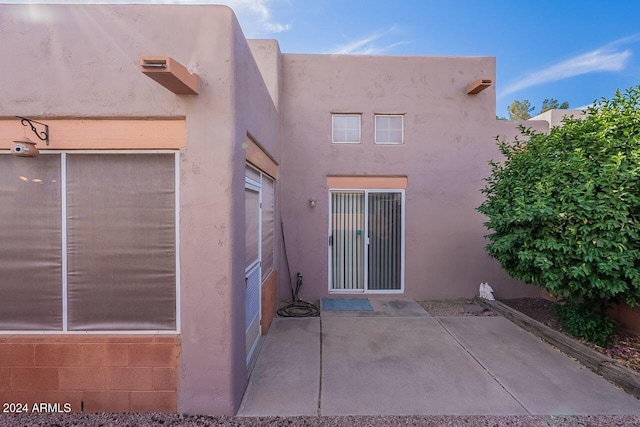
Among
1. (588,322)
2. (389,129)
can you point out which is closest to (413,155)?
(389,129)

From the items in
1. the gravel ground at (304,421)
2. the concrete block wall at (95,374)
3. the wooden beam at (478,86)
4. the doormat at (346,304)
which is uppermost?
the wooden beam at (478,86)

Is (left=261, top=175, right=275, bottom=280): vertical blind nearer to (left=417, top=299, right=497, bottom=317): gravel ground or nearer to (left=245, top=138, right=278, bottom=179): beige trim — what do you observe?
(left=245, top=138, right=278, bottom=179): beige trim

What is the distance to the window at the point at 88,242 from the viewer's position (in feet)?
9.07

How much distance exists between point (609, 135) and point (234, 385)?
5195mm

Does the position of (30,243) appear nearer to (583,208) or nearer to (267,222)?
(267,222)

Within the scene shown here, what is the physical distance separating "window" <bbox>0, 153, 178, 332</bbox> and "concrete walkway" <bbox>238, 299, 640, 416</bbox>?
62.0 inches

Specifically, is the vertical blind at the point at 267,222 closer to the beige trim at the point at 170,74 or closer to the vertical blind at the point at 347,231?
the vertical blind at the point at 347,231

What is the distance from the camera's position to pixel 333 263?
20.3 feet

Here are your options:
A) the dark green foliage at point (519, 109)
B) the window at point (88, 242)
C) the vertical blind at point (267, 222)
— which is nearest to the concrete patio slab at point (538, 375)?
the vertical blind at point (267, 222)

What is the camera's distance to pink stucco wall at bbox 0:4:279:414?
105 inches

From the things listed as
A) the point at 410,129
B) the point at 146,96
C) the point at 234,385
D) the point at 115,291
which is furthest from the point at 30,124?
the point at 410,129

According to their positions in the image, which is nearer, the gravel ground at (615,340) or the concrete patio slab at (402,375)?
the concrete patio slab at (402,375)

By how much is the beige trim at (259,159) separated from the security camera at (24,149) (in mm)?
1927

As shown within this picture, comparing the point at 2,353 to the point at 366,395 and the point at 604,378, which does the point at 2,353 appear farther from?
the point at 604,378
